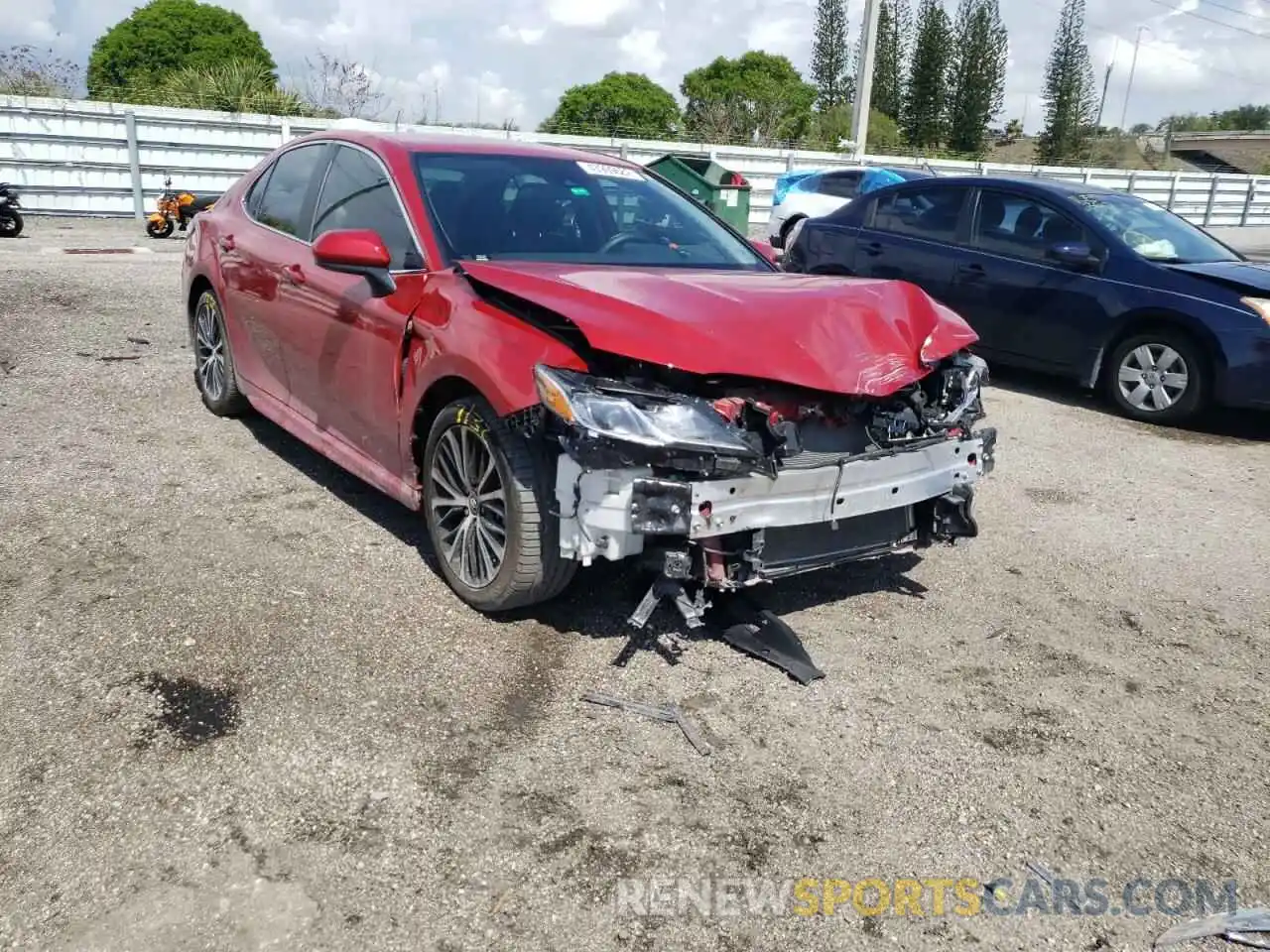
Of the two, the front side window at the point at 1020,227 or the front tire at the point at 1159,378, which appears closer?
the front tire at the point at 1159,378

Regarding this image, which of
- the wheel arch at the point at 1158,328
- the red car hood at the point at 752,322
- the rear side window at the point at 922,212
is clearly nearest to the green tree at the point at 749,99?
the rear side window at the point at 922,212

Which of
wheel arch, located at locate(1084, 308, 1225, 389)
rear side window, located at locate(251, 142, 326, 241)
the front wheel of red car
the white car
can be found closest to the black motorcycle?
the white car

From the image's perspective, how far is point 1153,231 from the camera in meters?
7.66

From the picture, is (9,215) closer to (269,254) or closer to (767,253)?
(269,254)

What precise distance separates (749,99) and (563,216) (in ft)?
144

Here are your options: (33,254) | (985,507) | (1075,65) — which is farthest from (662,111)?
(985,507)

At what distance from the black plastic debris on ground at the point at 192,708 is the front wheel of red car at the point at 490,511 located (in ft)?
3.10

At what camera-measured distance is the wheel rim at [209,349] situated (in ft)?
19.2

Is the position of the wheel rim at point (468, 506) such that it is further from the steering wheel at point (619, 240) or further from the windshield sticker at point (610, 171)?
the windshield sticker at point (610, 171)

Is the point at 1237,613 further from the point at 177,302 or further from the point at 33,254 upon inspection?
the point at 33,254

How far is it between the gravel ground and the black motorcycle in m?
11.6

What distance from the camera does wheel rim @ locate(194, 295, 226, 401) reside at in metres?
5.85

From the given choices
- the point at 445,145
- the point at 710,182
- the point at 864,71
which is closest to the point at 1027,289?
the point at 445,145

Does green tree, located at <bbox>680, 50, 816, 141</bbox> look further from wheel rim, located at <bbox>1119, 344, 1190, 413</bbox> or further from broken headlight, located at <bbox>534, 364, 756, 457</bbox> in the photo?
broken headlight, located at <bbox>534, 364, 756, 457</bbox>
